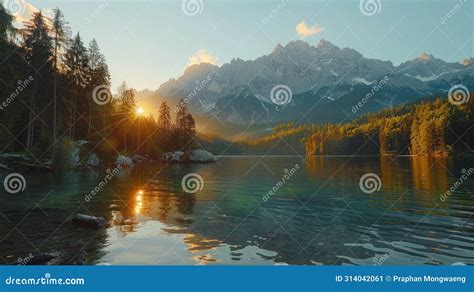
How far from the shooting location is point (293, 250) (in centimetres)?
1520

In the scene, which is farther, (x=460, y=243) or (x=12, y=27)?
(x=12, y=27)

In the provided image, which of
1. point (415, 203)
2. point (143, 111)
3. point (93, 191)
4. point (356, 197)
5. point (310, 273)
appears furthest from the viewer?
point (143, 111)

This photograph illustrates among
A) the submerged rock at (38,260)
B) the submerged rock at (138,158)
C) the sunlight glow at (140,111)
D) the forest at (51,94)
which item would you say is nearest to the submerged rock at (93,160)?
the forest at (51,94)

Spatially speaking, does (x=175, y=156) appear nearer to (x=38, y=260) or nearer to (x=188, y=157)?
(x=188, y=157)

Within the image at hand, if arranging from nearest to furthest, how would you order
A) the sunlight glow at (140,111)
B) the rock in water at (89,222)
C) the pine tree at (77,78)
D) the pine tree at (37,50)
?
the rock in water at (89,222) → the pine tree at (37,50) → the pine tree at (77,78) → the sunlight glow at (140,111)

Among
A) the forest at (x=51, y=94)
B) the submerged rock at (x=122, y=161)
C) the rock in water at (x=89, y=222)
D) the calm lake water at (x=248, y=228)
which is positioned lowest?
the calm lake water at (x=248, y=228)

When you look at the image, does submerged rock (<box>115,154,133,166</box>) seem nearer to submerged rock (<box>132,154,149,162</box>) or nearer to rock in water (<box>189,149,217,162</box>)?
submerged rock (<box>132,154,149,162</box>)

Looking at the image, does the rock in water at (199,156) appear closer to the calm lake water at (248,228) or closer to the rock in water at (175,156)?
the rock in water at (175,156)

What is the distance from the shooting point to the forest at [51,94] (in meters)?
47.0

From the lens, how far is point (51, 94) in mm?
57469

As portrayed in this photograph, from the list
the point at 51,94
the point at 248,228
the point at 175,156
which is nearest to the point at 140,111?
the point at 175,156

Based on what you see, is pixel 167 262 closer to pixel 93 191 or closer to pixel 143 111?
pixel 93 191

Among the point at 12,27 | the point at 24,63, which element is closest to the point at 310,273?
the point at 12,27

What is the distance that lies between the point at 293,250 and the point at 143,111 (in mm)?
100337
